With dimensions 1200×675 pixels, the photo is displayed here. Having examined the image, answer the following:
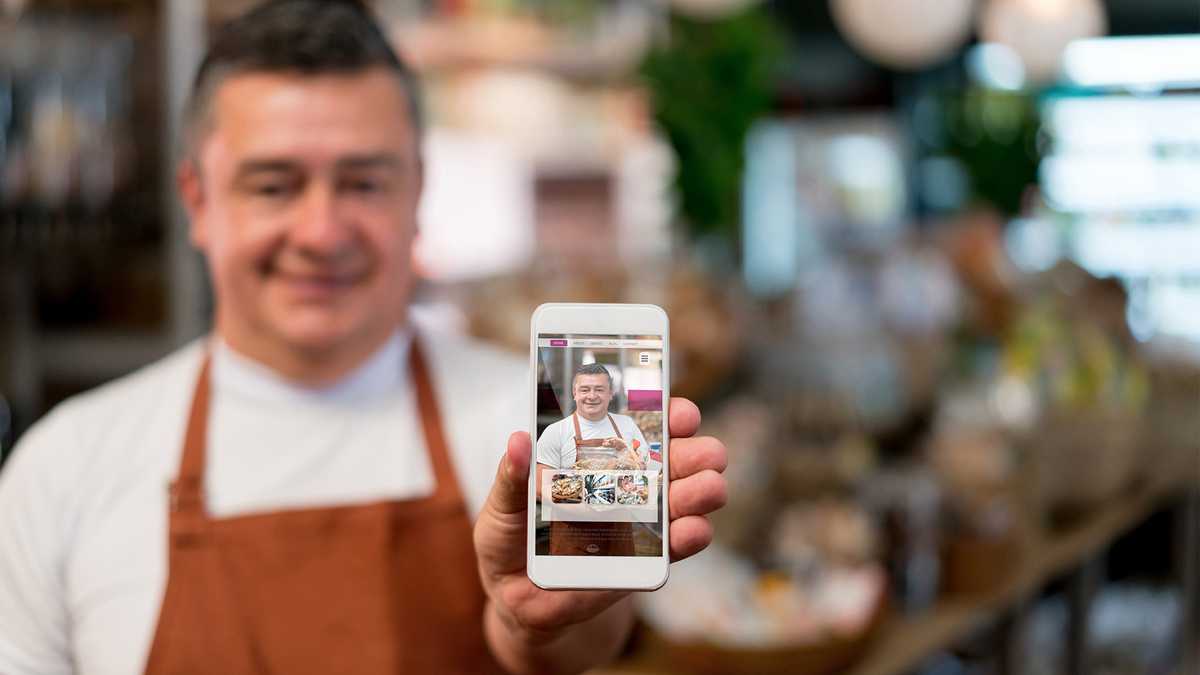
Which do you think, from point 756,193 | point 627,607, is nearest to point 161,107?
point 627,607

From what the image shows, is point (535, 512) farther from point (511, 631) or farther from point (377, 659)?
point (377, 659)

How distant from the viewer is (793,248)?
755 centimetres

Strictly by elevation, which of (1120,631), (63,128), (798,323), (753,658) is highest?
(63,128)

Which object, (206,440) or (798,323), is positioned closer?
(206,440)

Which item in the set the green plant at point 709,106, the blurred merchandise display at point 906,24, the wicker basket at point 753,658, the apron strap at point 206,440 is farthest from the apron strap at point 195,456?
the green plant at point 709,106

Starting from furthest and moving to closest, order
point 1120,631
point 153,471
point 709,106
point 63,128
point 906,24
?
1. point 1120,631
2. point 63,128
3. point 709,106
4. point 906,24
5. point 153,471

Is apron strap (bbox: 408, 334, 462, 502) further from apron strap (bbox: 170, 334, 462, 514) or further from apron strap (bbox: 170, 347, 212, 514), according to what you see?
apron strap (bbox: 170, 347, 212, 514)

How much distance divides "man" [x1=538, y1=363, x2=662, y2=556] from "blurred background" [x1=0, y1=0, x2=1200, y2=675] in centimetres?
46

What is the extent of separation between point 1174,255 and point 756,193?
2.31 m

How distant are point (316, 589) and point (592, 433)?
1.25ft

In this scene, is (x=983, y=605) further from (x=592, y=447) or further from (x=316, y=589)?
(x=592, y=447)

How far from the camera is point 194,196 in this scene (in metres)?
0.77

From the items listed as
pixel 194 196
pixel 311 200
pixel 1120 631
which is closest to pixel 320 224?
pixel 311 200

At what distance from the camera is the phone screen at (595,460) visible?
1.54 ft
